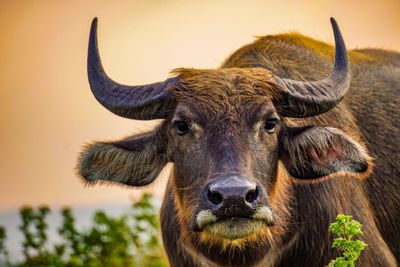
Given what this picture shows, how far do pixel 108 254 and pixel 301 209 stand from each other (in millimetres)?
4300

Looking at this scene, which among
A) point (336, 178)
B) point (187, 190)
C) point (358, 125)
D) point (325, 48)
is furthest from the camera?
point (325, 48)

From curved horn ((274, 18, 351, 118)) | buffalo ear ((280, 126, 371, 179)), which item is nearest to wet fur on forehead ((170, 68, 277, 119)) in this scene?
curved horn ((274, 18, 351, 118))

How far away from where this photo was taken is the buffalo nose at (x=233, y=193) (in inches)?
296

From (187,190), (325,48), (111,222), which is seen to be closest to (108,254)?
(111,222)

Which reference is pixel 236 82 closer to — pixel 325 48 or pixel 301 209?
pixel 301 209

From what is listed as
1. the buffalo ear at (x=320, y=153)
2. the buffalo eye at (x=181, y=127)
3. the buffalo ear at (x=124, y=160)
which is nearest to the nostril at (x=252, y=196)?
the buffalo eye at (x=181, y=127)

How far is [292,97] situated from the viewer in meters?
8.63

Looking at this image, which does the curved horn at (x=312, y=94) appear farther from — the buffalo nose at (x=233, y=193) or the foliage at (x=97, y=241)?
the foliage at (x=97, y=241)

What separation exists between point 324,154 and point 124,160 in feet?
5.13

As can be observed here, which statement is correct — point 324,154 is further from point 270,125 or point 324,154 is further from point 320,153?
point 270,125

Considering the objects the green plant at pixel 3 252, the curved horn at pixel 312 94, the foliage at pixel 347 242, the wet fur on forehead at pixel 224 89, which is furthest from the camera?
the green plant at pixel 3 252

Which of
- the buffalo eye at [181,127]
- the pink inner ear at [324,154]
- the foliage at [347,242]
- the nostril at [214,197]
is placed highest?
the buffalo eye at [181,127]

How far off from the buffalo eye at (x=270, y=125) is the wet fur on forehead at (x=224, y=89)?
0.49 feet

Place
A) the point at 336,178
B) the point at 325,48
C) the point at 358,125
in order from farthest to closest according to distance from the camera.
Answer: the point at 325,48
the point at 358,125
the point at 336,178
